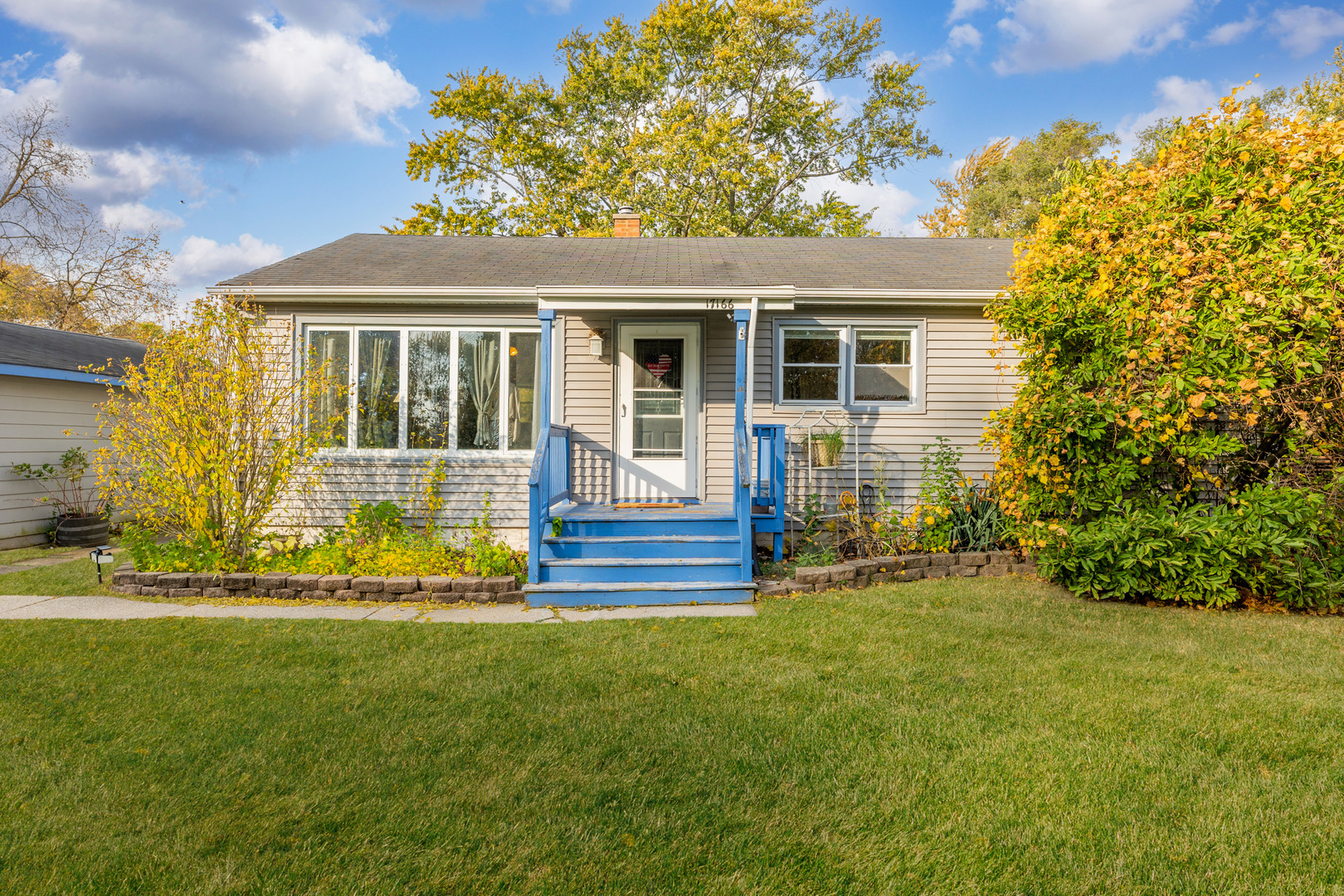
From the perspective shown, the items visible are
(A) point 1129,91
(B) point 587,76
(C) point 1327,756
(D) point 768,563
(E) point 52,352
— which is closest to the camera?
(C) point 1327,756

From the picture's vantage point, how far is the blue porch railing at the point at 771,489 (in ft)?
21.3

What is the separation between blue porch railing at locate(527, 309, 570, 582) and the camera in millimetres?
5742

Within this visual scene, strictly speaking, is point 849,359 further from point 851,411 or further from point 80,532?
point 80,532

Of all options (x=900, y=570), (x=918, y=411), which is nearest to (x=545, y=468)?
(x=900, y=570)

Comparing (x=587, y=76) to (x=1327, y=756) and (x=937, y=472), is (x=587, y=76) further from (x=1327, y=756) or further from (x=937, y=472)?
(x=1327, y=756)

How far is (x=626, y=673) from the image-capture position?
3881 millimetres

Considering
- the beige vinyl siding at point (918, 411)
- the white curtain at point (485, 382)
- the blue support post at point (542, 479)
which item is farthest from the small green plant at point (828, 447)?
the white curtain at point (485, 382)

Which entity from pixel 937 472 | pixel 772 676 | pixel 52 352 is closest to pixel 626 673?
pixel 772 676

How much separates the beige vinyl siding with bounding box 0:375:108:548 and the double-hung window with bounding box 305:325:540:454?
132 inches

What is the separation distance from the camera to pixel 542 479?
6.14 metres

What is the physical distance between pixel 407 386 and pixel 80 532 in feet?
16.7

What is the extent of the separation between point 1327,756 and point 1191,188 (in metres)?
4.21

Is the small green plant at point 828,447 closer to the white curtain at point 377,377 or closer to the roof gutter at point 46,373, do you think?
the white curtain at point 377,377

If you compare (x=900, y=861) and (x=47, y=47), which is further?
(x=47, y=47)
